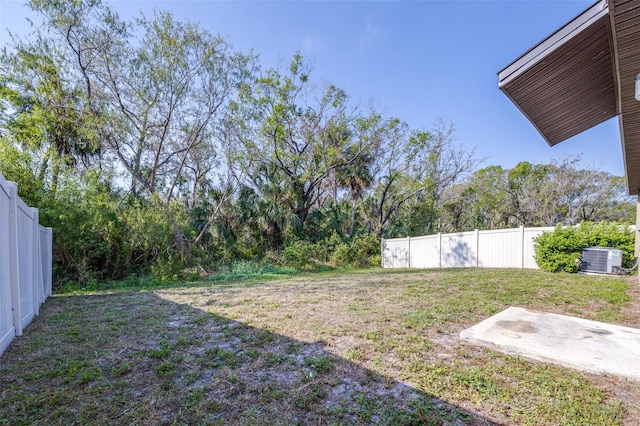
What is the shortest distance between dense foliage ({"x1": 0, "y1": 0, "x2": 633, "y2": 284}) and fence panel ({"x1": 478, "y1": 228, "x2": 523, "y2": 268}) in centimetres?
489

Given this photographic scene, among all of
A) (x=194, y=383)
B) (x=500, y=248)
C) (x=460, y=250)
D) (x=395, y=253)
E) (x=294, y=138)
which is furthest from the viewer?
(x=294, y=138)

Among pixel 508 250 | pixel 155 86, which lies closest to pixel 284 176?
pixel 155 86

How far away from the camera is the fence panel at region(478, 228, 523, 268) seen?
8599mm

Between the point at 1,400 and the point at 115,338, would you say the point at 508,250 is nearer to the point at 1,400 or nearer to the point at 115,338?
the point at 115,338

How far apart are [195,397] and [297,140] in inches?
547

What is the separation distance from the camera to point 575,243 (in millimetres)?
6988

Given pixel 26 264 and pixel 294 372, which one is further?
pixel 26 264

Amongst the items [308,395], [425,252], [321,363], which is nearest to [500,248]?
[425,252]

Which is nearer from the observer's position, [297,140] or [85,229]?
[85,229]

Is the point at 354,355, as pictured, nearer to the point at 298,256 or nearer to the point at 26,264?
the point at 26,264

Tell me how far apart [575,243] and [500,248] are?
86.1 inches

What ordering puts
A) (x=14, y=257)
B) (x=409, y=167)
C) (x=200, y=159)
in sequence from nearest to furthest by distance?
(x=14, y=257), (x=200, y=159), (x=409, y=167)

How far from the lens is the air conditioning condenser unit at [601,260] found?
641 centimetres

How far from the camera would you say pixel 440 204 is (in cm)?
2058
